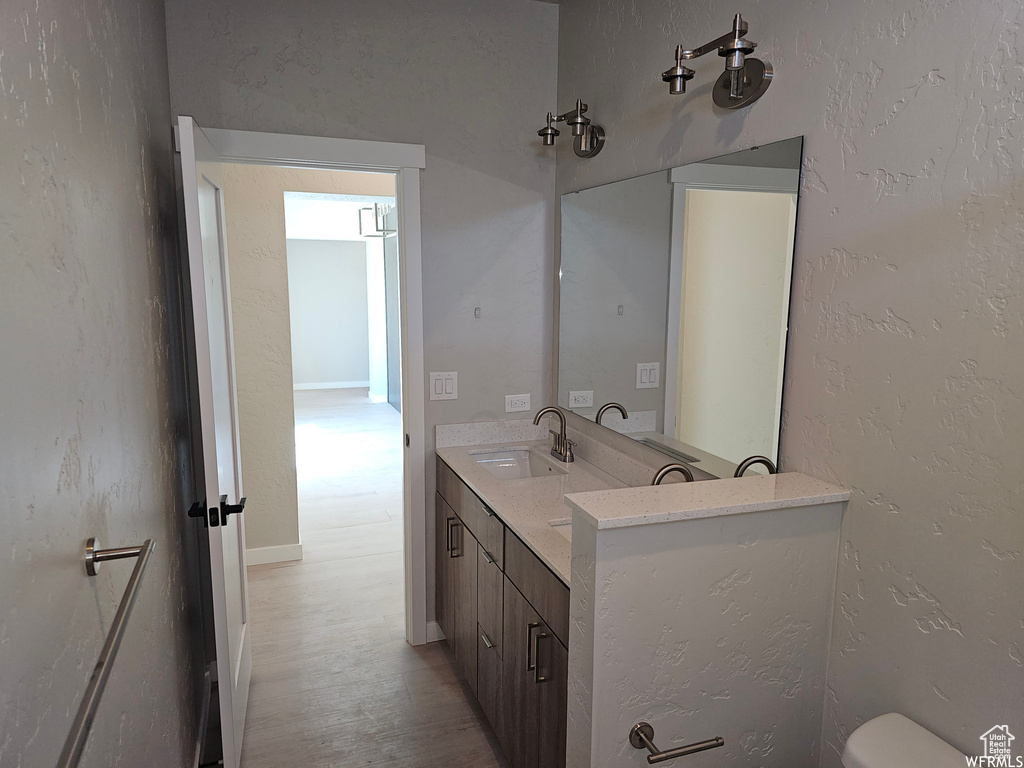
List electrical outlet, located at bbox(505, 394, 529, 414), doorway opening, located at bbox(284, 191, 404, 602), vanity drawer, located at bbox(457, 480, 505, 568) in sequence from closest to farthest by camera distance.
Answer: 1. vanity drawer, located at bbox(457, 480, 505, 568)
2. electrical outlet, located at bbox(505, 394, 529, 414)
3. doorway opening, located at bbox(284, 191, 404, 602)

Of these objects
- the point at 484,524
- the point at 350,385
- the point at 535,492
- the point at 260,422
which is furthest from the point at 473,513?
the point at 350,385

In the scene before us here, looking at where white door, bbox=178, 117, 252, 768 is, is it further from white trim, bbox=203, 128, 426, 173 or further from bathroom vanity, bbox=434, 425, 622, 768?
bathroom vanity, bbox=434, 425, 622, 768

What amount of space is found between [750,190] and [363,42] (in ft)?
5.25

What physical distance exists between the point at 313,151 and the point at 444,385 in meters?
1.04

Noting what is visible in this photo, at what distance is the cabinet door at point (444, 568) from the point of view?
2734mm

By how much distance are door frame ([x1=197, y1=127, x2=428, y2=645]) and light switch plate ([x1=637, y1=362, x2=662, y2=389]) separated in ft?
3.03

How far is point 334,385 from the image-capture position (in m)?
10.3

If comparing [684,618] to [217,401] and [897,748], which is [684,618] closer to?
[897,748]

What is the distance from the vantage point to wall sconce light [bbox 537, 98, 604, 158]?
2457 millimetres

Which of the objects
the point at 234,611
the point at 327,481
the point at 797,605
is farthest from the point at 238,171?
the point at 797,605

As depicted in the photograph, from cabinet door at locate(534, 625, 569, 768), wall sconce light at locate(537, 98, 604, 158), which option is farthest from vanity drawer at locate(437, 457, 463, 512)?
wall sconce light at locate(537, 98, 604, 158)

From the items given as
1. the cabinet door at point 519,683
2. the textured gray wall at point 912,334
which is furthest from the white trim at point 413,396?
the textured gray wall at point 912,334

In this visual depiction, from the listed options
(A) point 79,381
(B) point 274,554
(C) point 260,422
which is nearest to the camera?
(A) point 79,381

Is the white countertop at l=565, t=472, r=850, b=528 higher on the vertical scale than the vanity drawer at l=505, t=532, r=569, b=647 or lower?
higher
